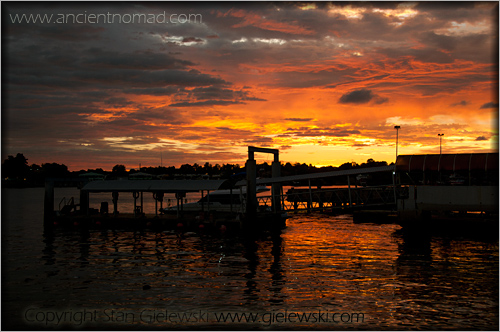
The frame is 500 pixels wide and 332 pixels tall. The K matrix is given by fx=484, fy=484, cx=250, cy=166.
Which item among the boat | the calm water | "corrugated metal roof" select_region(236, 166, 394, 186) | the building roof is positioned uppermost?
the building roof

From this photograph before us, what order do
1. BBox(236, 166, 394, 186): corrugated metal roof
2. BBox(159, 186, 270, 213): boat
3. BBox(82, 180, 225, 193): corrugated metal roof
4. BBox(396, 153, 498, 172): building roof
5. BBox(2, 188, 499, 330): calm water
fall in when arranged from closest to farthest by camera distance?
BBox(2, 188, 499, 330): calm water
BBox(396, 153, 498, 172): building roof
BBox(236, 166, 394, 186): corrugated metal roof
BBox(82, 180, 225, 193): corrugated metal roof
BBox(159, 186, 270, 213): boat

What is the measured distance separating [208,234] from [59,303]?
2542cm

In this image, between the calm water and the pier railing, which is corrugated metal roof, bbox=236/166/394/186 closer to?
the pier railing

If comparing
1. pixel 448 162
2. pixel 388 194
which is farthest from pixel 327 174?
pixel 448 162

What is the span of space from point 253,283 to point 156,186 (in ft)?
96.8

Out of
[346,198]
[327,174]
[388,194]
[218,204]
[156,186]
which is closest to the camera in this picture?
[327,174]

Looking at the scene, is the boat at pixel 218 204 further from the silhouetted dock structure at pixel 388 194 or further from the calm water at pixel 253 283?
the calm water at pixel 253 283

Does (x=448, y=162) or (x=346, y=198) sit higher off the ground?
(x=448, y=162)

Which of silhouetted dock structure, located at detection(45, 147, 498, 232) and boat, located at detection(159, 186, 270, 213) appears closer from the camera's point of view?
silhouetted dock structure, located at detection(45, 147, 498, 232)

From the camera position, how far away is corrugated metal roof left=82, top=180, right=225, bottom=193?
168 ft

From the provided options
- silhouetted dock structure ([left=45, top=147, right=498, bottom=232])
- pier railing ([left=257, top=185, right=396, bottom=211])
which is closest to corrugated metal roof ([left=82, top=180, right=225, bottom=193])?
silhouetted dock structure ([left=45, top=147, right=498, bottom=232])

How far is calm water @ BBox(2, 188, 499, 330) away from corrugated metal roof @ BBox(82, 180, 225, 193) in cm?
855

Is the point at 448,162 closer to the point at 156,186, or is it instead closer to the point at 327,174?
the point at 327,174

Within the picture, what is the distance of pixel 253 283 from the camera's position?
84.2 feet
